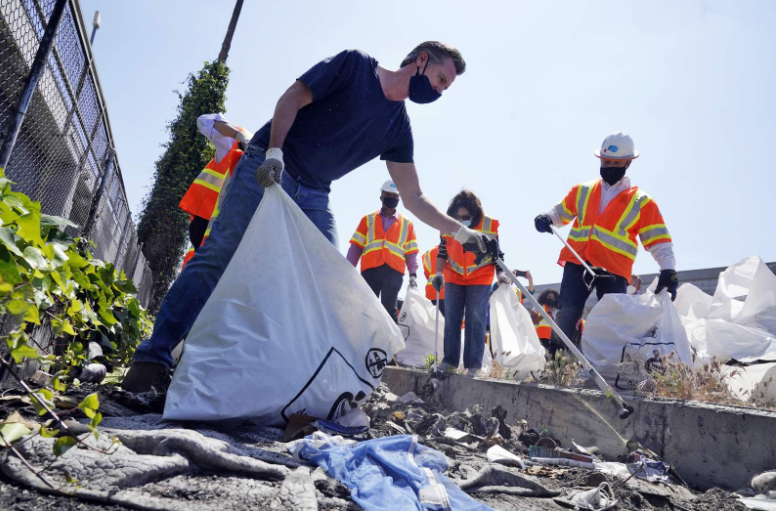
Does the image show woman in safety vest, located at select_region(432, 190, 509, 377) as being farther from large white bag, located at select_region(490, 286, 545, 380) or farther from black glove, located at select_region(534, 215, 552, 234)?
black glove, located at select_region(534, 215, 552, 234)

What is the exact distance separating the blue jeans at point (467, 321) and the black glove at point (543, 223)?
0.66 meters

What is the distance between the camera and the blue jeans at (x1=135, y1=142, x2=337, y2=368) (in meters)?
2.26

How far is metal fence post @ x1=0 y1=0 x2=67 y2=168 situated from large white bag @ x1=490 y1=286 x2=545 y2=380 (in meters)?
3.57

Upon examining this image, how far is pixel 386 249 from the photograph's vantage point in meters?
6.25

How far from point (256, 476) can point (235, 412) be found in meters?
0.45

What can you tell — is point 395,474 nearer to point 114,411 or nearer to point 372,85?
point 114,411

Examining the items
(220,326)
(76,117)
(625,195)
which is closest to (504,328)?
(625,195)

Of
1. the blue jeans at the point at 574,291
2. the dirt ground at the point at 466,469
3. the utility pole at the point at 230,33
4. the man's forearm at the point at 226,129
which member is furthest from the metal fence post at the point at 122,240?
the utility pole at the point at 230,33

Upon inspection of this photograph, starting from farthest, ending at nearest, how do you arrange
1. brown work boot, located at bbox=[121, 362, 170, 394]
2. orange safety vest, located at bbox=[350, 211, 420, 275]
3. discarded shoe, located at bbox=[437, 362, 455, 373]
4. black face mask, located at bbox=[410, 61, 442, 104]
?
orange safety vest, located at bbox=[350, 211, 420, 275]
discarded shoe, located at bbox=[437, 362, 455, 373]
black face mask, located at bbox=[410, 61, 442, 104]
brown work boot, located at bbox=[121, 362, 170, 394]

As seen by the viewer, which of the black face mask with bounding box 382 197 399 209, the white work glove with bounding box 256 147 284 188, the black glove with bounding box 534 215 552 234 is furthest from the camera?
the black face mask with bounding box 382 197 399 209

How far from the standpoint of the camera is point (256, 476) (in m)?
1.49

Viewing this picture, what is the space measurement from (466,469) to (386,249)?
443 centimetres

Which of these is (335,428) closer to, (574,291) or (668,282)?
(574,291)

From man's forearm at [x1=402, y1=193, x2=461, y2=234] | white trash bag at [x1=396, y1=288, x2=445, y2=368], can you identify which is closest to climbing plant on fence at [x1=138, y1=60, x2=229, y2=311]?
white trash bag at [x1=396, y1=288, x2=445, y2=368]
